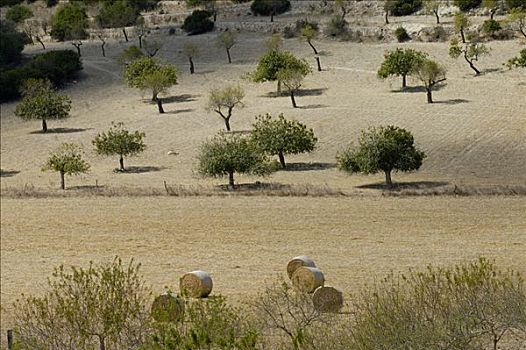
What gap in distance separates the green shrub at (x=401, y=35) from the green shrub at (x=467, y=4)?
8.34 feet

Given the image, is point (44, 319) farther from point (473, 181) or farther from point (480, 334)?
point (473, 181)

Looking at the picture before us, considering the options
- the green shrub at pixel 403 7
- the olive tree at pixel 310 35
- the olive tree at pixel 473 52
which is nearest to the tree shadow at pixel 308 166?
the olive tree at pixel 473 52

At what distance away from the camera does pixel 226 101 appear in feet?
180

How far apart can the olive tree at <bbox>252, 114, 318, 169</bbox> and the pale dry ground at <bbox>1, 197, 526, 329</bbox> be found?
24.8ft

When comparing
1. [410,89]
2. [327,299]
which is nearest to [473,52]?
[410,89]

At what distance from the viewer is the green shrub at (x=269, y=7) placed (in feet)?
248

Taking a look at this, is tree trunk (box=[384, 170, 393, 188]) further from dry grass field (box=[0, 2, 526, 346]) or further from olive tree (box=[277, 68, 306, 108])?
olive tree (box=[277, 68, 306, 108])

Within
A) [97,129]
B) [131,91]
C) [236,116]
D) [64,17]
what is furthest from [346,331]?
[64,17]

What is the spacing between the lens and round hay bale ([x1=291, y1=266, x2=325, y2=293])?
72.6 feet

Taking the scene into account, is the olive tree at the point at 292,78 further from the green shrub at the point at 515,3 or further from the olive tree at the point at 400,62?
the green shrub at the point at 515,3

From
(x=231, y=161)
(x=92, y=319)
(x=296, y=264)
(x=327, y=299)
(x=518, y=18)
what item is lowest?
(x=231, y=161)

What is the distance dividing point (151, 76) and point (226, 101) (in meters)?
11.1

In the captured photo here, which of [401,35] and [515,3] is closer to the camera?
[515,3]

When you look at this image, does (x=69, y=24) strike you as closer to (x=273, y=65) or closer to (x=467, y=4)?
(x=273, y=65)
